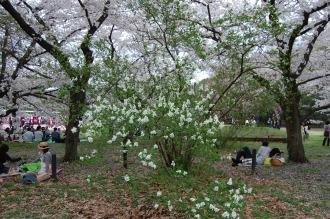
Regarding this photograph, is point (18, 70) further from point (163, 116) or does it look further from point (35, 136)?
point (163, 116)

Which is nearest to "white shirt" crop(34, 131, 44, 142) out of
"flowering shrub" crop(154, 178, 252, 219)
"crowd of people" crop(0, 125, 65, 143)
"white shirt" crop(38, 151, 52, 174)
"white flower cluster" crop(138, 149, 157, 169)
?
"crowd of people" crop(0, 125, 65, 143)

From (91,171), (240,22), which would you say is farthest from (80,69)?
(240,22)

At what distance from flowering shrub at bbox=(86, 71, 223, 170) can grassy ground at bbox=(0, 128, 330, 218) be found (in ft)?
1.05

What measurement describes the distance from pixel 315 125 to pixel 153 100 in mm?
45192

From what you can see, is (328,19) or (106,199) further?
(328,19)

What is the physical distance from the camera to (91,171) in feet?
37.5

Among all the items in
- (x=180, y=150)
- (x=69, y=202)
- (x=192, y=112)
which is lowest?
(x=69, y=202)

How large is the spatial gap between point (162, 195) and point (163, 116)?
1.40 m

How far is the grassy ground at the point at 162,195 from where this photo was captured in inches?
270

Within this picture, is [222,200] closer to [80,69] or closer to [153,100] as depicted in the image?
[153,100]

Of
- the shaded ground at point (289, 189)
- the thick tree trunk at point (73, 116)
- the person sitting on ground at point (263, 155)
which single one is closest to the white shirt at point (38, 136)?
the thick tree trunk at point (73, 116)

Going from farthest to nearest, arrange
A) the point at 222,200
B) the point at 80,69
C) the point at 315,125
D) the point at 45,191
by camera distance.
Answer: the point at 315,125
the point at 80,69
the point at 45,191
the point at 222,200

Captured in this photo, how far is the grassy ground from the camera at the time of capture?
22.5 feet

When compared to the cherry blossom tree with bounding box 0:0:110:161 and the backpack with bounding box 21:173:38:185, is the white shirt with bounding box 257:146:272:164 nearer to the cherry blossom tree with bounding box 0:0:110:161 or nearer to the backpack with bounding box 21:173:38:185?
the cherry blossom tree with bounding box 0:0:110:161
